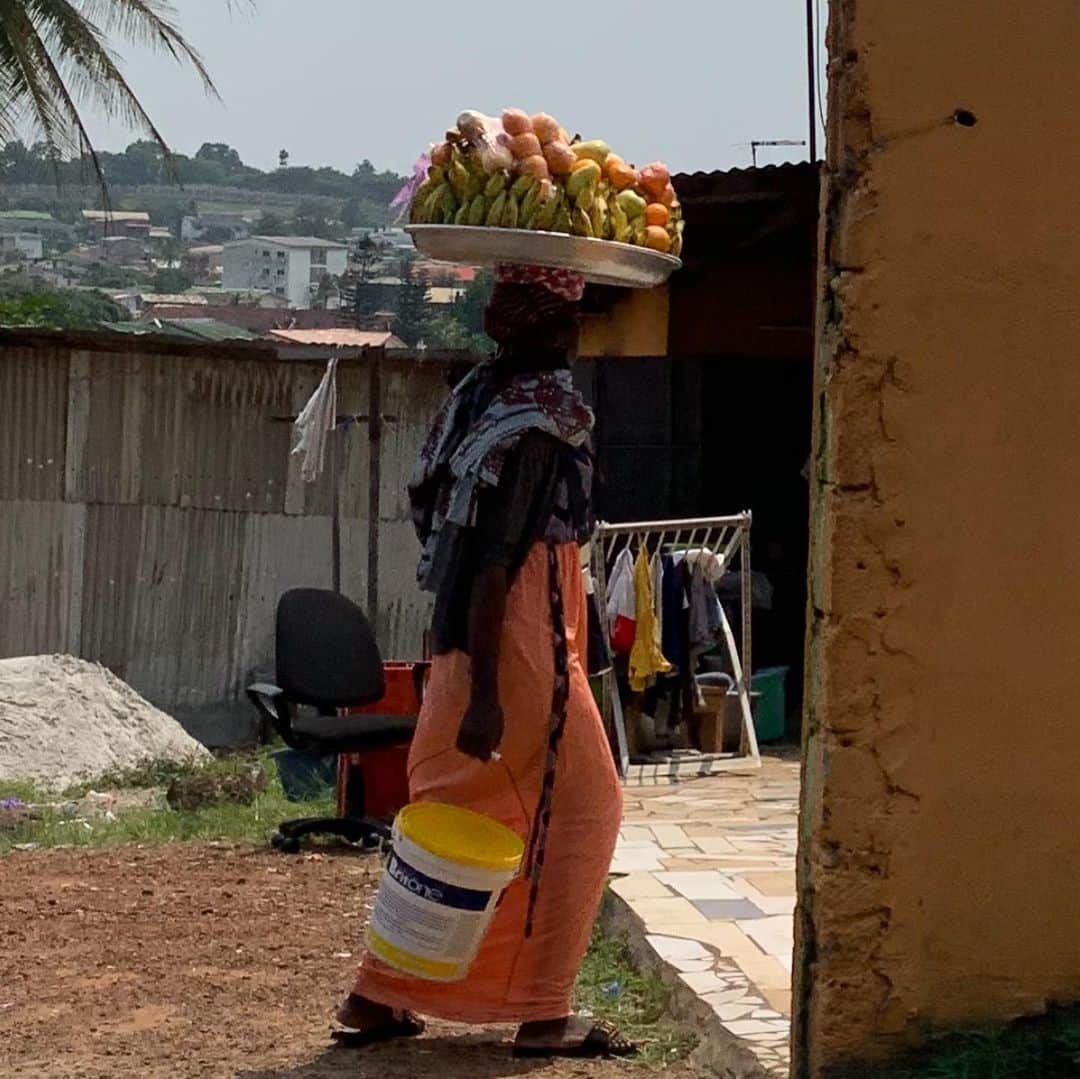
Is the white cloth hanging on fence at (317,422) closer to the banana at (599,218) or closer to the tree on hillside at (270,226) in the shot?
the banana at (599,218)

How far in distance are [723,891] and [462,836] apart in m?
2.08

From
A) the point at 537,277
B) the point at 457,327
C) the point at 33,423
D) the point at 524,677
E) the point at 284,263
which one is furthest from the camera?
the point at 284,263

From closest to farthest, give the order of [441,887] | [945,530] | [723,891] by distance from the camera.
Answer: [945,530] < [441,887] < [723,891]

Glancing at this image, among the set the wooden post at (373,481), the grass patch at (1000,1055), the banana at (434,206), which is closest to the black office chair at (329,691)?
the banana at (434,206)

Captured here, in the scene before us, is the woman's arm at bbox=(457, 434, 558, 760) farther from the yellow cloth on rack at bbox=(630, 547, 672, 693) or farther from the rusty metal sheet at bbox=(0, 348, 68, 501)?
the rusty metal sheet at bbox=(0, 348, 68, 501)

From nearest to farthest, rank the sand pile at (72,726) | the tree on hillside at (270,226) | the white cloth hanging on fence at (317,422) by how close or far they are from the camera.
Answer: the sand pile at (72,726) < the white cloth hanging on fence at (317,422) < the tree on hillside at (270,226)

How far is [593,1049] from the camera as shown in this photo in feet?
16.8

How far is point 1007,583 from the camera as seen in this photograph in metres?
4.16

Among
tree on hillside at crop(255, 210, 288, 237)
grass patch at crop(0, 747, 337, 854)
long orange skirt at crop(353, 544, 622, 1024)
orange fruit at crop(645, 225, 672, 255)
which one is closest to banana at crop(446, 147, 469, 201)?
orange fruit at crop(645, 225, 672, 255)

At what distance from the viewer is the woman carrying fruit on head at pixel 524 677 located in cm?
492

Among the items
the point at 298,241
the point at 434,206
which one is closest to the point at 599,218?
the point at 434,206

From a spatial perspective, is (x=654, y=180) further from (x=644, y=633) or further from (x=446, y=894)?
(x=644, y=633)

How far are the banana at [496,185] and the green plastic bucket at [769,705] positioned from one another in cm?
781

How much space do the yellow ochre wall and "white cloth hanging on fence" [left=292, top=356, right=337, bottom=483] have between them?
9.17 metres
